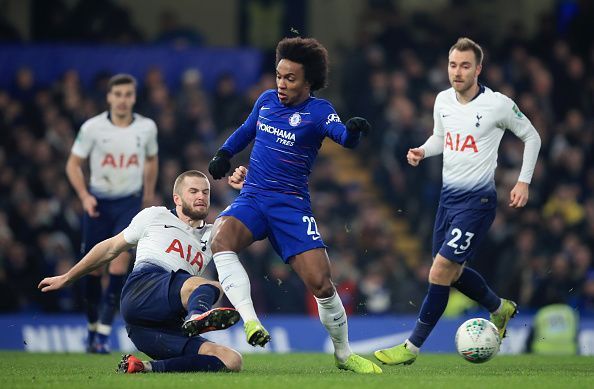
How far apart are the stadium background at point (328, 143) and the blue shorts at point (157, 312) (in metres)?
5.91

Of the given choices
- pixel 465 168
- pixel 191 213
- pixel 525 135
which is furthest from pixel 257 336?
pixel 525 135

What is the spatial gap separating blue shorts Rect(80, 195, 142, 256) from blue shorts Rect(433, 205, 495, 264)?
3753 mm

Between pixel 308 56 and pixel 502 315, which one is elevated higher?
pixel 308 56

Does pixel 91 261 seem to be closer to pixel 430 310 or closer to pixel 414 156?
pixel 414 156

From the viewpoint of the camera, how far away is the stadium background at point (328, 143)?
16.9 m

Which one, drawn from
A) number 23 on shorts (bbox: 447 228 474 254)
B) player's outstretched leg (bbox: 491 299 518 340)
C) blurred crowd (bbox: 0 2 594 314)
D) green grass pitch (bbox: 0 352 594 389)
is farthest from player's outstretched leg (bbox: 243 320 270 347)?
blurred crowd (bbox: 0 2 594 314)

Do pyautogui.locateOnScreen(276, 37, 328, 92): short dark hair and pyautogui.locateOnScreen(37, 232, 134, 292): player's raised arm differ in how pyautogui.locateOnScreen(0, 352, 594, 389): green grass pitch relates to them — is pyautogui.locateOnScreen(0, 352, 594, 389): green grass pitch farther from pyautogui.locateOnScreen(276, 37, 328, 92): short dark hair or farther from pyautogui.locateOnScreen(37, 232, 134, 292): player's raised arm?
pyautogui.locateOnScreen(276, 37, 328, 92): short dark hair

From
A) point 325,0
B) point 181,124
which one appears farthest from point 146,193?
point 325,0

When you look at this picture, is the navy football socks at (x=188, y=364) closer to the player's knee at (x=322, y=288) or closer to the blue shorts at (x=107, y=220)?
the player's knee at (x=322, y=288)

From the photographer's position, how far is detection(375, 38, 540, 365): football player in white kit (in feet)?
33.9

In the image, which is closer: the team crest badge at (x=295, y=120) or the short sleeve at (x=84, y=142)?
the team crest badge at (x=295, y=120)

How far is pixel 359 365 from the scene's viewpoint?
31.6 ft

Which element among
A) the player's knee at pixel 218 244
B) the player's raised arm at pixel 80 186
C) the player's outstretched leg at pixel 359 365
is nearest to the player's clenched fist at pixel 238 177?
the player's knee at pixel 218 244

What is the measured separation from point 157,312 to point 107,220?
12.5ft
